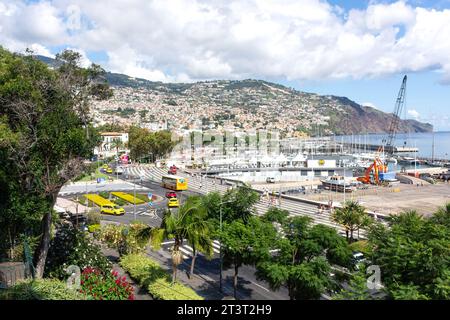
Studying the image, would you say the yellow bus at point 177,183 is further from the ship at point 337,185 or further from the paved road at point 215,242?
the ship at point 337,185

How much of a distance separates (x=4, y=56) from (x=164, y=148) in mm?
70467

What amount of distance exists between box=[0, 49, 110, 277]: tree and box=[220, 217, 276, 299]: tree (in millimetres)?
6799

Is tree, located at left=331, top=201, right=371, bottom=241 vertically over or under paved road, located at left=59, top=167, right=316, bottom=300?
over

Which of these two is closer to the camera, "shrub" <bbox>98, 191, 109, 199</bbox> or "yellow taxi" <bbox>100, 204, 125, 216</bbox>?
"yellow taxi" <bbox>100, 204, 125, 216</bbox>

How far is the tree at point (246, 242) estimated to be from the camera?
1578 centimetres

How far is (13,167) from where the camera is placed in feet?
46.9

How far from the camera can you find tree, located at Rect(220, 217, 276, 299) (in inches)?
621

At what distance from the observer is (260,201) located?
141ft

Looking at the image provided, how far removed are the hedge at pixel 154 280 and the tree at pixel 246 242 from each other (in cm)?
229

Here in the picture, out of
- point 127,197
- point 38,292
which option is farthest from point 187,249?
point 127,197

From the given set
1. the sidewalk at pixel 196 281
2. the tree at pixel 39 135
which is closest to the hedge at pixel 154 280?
A: the sidewalk at pixel 196 281

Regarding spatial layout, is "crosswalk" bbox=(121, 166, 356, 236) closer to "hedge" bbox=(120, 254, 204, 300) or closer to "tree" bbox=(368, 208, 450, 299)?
"tree" bbox=(368, 208, 450, 299)

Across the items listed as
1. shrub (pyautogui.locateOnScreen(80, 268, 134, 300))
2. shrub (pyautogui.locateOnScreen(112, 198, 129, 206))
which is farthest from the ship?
shrub (pyautogui.locateOnScreen(80, 268, 134, 300))

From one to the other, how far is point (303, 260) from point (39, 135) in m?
10.9
